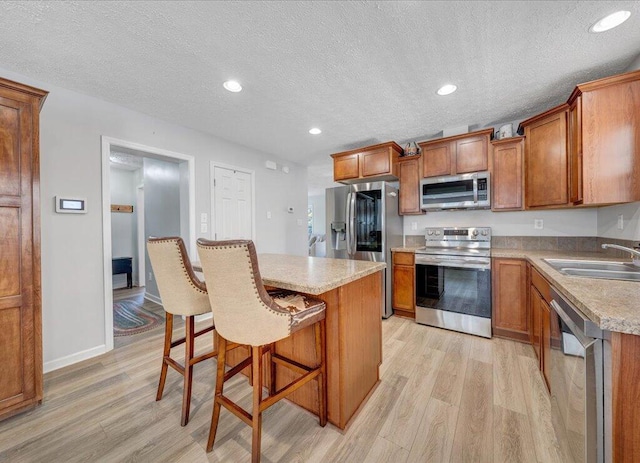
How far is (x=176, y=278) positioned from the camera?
5.20 feet

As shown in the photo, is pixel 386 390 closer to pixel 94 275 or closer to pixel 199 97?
pixel 94 275

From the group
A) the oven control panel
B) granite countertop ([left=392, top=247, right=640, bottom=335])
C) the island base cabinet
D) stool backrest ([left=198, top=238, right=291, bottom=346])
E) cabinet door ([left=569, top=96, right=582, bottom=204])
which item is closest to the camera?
granite countertop ([left=392, top=247, right=640, bottom=335])

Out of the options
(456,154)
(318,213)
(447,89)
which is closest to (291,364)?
(447,89)

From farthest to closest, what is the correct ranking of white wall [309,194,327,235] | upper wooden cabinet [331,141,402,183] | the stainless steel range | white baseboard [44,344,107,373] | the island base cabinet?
white wall [309,194,327,235] < upper wooden cabinet [331,141,402,183] < the stainless steel range < white baseboard [44,344,107,373] < the island base cabinet

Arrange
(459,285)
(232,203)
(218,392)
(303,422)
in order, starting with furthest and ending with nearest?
(232,203) → (459,285) → (303,422) → (218,392)

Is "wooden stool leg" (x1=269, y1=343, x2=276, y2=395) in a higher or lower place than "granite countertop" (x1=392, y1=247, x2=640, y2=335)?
lower

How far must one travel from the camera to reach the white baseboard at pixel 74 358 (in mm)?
2207

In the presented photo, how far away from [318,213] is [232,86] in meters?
7.81

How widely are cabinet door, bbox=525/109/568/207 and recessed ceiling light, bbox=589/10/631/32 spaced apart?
2.57 ft

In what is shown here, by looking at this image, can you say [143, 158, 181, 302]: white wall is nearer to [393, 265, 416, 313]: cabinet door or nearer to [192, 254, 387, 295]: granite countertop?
[192, 254, 387, 295]: granite countertop

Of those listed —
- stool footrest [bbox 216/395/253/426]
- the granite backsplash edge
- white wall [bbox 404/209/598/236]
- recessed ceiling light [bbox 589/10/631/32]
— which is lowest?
stool footrest [bbox 216/395/253/426]

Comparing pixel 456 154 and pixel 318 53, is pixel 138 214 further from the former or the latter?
pixel 456 154

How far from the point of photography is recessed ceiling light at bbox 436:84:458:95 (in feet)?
7.63

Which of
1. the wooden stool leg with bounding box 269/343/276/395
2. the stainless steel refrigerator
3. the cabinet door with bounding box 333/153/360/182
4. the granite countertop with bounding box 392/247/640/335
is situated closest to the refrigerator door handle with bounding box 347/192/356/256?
the stainless steel refrigerator
